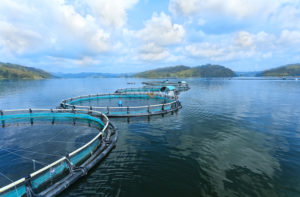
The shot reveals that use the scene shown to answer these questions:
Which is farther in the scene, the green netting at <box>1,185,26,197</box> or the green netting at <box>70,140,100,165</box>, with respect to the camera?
the green netting at <box>70,140,100,165</box>

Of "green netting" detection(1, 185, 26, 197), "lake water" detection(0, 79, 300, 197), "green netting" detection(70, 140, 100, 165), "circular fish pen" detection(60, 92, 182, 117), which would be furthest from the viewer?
"circular fish pen" detection(60, 92, 182, 117)

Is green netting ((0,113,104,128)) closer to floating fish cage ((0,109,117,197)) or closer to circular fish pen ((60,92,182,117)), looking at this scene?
floating fish cage ((0,109,117,197))

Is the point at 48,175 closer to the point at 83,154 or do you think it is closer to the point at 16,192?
the point at 16,192

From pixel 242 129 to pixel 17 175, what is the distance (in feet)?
83.4

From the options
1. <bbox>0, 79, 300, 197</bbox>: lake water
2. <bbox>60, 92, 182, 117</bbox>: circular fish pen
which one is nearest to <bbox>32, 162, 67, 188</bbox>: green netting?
<bbox>0, 79, 300, 197</bbox>: lake water

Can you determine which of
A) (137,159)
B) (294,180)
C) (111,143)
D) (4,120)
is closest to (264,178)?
(294,180)

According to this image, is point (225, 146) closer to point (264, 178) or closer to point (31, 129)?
point (264, 178)

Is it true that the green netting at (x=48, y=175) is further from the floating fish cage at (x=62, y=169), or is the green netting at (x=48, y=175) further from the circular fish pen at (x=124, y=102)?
the circular fish pen at (x=124, y=102)

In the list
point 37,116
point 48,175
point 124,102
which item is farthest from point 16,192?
point 124,102

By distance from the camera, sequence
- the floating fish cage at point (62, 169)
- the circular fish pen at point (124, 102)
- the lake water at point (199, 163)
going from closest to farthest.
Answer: the floating fish cage at point (62, 169) < the lake water at point (199, 163) < the circular fish pen at point (124, 102)

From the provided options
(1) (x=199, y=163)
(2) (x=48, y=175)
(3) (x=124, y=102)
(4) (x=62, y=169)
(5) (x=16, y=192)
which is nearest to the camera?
(5) (x=16, y=192)

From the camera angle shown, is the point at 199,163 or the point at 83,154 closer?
the point at 83,154

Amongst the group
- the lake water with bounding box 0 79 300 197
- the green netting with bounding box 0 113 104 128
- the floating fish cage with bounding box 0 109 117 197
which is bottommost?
the lake water with bounding box 0 79 300 197

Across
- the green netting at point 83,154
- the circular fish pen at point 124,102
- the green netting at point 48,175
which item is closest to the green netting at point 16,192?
the green netting at point 48,175
